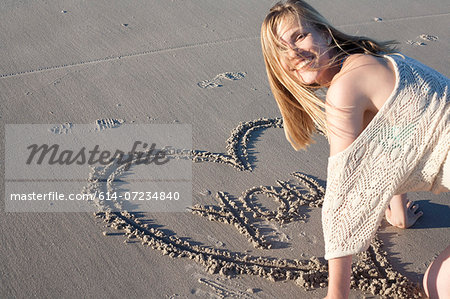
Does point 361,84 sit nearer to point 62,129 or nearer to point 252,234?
point 252,234

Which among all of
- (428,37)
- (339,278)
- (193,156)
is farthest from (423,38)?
(339,278)

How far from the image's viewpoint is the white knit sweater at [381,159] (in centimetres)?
172

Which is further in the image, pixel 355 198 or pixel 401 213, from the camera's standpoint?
pixel 401 213

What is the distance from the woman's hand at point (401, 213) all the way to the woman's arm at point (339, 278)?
54 centimetres

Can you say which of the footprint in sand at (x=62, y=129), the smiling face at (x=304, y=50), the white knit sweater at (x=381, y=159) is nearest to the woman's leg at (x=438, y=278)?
the white knit sweater at (x=381, y=159)

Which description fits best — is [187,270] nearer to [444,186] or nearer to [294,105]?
[294,105]

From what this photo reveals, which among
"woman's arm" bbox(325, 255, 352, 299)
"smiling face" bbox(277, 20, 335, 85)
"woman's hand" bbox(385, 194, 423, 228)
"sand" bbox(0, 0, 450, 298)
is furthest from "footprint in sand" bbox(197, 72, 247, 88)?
"woman's arm" bbox(325, 255, 352, 299)

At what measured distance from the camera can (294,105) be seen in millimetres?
2055

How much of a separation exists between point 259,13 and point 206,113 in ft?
4.47

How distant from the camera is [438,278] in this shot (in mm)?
1823

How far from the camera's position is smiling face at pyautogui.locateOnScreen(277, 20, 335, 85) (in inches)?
72.4

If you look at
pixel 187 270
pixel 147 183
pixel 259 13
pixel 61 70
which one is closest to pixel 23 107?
pixel 61 70

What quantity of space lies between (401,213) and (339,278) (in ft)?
1.98

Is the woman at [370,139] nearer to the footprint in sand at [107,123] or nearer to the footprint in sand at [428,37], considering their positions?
the footprint in sand at [107,123]
